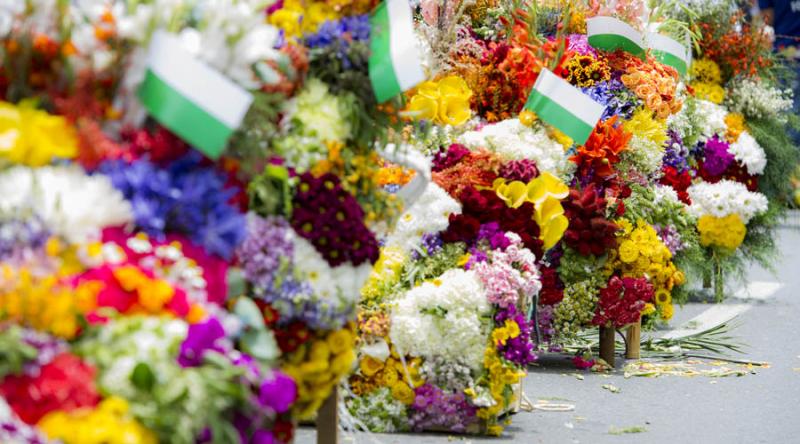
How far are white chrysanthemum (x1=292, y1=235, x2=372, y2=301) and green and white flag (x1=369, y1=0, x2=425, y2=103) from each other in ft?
1.85

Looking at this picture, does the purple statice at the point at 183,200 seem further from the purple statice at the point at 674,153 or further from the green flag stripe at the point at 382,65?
the purple statice at the point at 674,153

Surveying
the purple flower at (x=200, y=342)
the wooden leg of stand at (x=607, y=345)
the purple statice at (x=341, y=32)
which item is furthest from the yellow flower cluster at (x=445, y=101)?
the purple flower at (x=200, y=342)

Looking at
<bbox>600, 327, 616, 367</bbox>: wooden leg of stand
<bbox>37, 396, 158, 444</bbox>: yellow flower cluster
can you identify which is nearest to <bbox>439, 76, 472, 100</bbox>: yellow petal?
<bbox>600, 327, 616, 367</bbox>: wooden leg of stand

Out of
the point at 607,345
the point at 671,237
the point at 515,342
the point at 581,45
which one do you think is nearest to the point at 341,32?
the point at 515,342

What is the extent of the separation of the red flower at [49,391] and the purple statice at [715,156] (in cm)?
828

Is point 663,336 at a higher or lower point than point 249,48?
lower

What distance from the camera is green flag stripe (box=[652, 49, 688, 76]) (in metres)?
8.42

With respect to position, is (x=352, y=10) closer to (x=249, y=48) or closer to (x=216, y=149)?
(x=249, y=48)

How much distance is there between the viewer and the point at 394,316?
562 centimetres

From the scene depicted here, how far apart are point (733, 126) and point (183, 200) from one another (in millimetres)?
8240

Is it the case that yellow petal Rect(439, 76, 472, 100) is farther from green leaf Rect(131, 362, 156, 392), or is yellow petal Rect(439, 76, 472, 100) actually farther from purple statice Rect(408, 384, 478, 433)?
green leaf Rect(131, 362, 156, 392)

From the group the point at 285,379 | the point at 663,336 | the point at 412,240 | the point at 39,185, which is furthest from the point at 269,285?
the point at 663,336

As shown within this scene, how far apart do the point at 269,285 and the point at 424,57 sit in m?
2.09

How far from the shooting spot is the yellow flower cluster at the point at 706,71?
11.0 m
